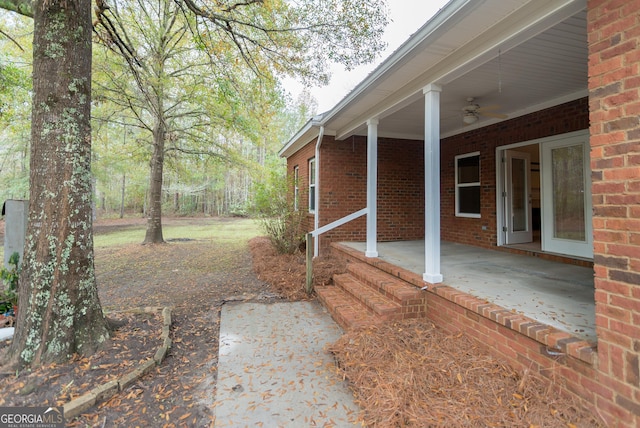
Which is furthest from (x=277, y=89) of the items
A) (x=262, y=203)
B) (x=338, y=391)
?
(x=338, y=391)

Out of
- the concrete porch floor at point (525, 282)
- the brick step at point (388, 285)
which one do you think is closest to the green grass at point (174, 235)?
the brick step at point (388, 285)

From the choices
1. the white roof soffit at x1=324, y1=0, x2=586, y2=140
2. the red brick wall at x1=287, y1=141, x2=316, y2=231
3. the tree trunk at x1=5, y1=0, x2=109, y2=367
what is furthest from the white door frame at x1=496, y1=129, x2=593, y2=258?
the tree trunk at x1=5, y1=0, x2=109, y2=367

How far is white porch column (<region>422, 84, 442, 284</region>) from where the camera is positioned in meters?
3.46

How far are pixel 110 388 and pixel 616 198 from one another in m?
3.65

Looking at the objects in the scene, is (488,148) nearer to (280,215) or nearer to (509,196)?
(509,196)

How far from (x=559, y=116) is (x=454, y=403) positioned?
4.72 meters

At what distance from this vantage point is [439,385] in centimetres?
229

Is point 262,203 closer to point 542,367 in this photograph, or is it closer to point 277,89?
point 277,89

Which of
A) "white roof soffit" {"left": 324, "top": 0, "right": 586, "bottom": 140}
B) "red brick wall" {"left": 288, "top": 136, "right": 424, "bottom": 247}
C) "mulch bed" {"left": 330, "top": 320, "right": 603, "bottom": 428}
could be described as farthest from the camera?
"red brick wall" {"left": 288, "top": 136, "right": 424, "bottom": 247}

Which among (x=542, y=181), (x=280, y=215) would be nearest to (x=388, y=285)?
(x=542, y=181)

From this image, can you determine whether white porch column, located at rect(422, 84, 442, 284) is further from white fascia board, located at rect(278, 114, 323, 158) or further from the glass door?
white fascia board, located at rect(278, 114, 323, 158)

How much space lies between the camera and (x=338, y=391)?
8.23ft

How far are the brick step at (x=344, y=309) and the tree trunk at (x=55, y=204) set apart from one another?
2476 millimetres

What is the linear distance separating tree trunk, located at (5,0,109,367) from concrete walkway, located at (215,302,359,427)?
1.36 m
